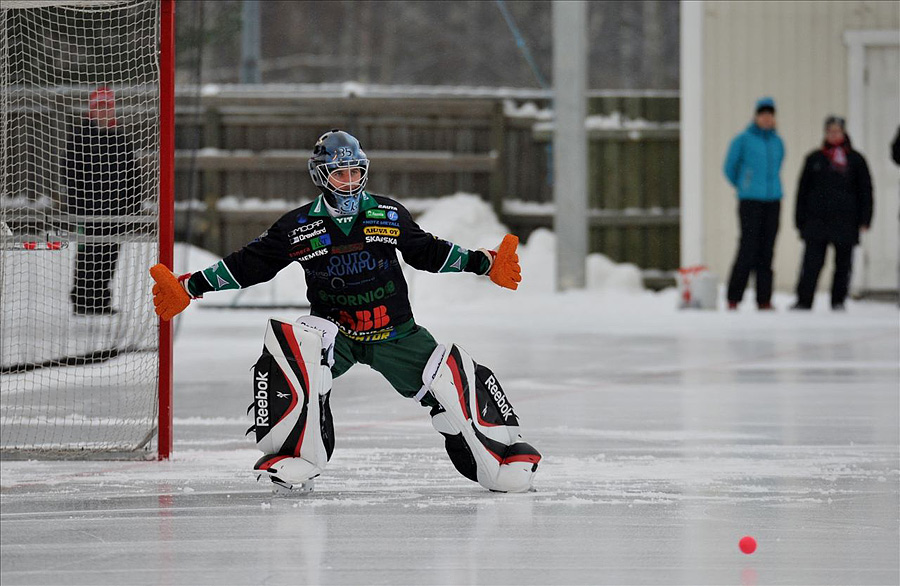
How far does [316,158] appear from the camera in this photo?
15.5 ft

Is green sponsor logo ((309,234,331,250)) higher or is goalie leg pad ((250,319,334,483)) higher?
green sponsor logo ((309,234,331,250))

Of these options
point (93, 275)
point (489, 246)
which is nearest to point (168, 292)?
point (93, 275)

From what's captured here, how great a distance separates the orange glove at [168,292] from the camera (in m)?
4.75

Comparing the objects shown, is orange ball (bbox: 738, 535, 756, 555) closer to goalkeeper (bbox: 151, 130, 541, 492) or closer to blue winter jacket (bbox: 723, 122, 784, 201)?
goalkeeper (bbox: 151, 130, 541, 492)

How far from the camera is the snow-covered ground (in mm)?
3717

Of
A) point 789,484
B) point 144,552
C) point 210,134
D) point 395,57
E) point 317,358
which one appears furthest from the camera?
point 395,57

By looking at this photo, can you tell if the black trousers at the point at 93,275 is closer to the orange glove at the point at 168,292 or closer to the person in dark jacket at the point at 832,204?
the orange glove at the point at 168,292

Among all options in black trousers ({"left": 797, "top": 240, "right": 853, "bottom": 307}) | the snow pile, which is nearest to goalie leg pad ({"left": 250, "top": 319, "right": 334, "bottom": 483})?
black trousers ({"left": 797, "top": 240, "right": 853, "bottom": 307})

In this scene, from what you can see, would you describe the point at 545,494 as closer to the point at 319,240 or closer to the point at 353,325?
the point at 353,325

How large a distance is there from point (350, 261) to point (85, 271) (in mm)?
3019

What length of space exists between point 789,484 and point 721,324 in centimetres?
676

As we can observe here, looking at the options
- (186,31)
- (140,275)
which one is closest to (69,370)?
(140,275)

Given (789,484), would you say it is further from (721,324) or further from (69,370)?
(721,324)

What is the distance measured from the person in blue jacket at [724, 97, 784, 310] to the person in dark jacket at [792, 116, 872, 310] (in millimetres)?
241
